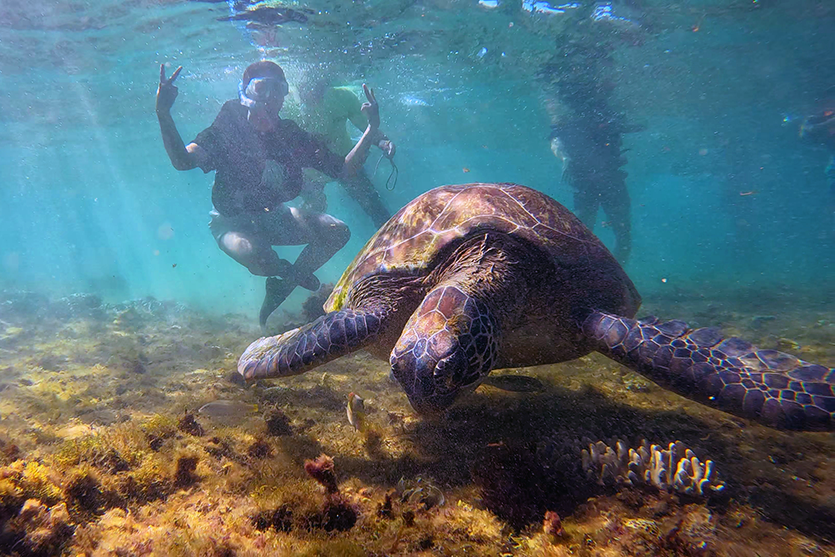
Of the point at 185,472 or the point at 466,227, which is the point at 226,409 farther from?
the point at 466,227

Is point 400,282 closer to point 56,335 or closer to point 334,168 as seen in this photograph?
point 334,168

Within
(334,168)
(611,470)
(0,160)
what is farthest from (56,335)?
(0,160)

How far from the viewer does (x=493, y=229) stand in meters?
3.61

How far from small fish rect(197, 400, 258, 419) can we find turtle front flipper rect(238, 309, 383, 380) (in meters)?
0.49

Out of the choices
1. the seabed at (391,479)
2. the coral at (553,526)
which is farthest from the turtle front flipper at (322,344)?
the coral at (553,526)

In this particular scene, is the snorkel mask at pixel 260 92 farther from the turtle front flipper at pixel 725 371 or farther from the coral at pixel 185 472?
the turtle front flipper at pixel 725 371

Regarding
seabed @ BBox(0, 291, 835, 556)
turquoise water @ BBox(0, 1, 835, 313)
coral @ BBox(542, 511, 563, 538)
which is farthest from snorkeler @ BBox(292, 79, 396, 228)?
coral @ BBox(542, 511, 563, 538)

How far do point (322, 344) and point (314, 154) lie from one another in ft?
→ 26.2

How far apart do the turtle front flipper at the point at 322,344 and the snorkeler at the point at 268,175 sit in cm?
662

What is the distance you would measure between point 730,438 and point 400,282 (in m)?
3.24

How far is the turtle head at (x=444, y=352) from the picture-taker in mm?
2387

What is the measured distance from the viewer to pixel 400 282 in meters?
3.74

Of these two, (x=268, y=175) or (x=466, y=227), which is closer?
(x=466, y=227)

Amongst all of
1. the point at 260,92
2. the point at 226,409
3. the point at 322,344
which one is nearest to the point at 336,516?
the point at 322,344
